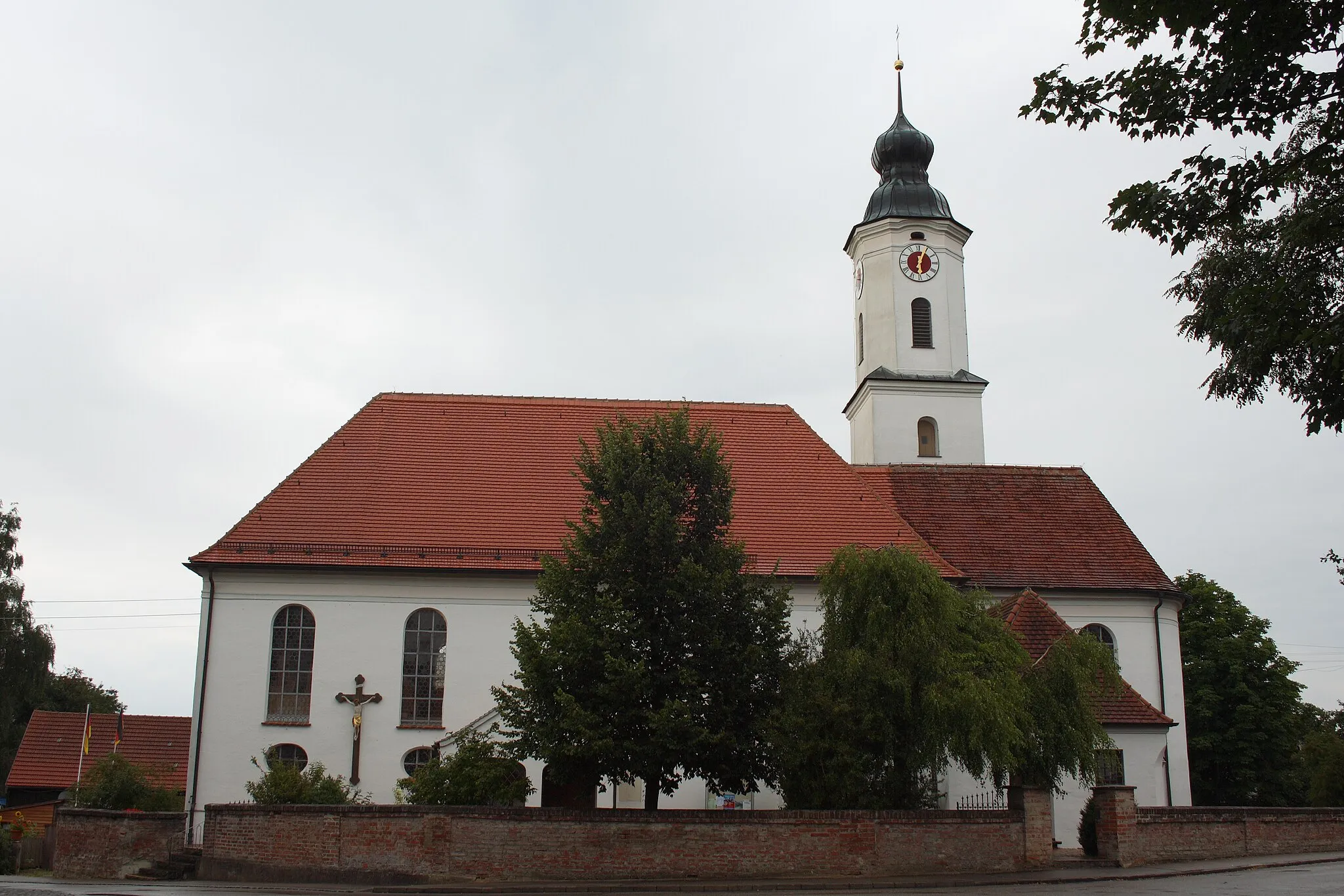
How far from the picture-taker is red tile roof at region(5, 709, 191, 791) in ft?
102

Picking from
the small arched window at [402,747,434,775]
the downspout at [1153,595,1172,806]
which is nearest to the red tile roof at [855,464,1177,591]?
the downspout at [1153,595,1172,806]

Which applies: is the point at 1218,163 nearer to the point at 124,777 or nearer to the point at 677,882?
the point at 677,882

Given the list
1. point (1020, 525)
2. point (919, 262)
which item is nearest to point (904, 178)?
point (919, 262)

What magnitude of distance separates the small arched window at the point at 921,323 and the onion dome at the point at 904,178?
2.93 meters

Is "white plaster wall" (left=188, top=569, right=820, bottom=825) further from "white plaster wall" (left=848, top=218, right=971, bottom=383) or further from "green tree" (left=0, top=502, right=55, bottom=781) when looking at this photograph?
"green tree" (left=0, top=502, right=55, bottom=781)

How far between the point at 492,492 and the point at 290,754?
7161mm

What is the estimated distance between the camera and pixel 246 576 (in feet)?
83.9

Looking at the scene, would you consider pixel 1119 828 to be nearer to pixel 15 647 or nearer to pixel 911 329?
pixel 911 329

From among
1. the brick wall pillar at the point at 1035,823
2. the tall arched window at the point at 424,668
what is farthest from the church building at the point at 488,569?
the brick wall pillar at the point at 1035,823

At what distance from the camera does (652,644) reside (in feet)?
62.3

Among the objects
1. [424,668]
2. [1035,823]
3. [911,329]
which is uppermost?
[911,329]

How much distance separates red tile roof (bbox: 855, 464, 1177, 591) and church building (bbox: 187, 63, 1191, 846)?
0.19 ft

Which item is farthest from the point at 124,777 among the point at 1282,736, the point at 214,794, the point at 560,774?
the point at 1282,736

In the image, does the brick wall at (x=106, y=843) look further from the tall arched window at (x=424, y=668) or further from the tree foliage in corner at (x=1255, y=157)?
the tree foliage in corner at (x=1255, y=157)
